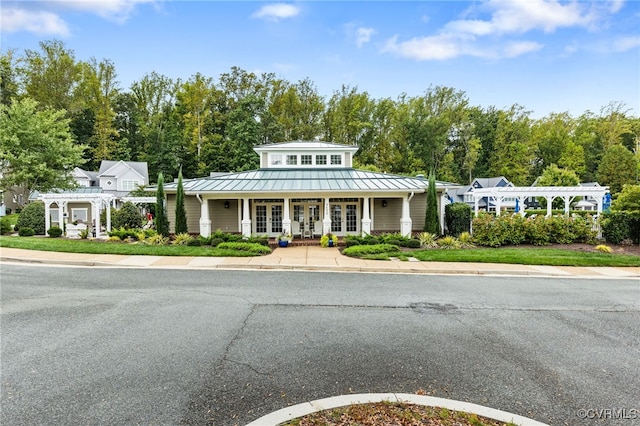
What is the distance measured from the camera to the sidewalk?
1166cm

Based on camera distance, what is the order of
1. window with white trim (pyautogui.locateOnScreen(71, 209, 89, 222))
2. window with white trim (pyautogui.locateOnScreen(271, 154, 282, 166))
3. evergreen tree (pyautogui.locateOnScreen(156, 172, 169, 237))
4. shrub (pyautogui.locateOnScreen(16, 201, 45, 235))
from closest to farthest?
1. evergreen tree (pyautogui.locateOnScreen(156, 172, 169, 237))
2. shrub (pyautogui.locateOnScreen(16, 201, 45, 235))
3. window with white trim (pyautogui.locateOnScreen(271, 154, 282, 166))
4. window with white trim (pyautogui.locateOnScreen(71, 209, 89, 222))

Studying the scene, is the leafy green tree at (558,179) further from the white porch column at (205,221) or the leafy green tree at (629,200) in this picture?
Result: the white porch column at (205,221)

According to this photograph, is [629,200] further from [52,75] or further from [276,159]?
[52,75]

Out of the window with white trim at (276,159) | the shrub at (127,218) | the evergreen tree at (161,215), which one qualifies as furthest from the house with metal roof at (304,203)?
the shrub at (127,218)

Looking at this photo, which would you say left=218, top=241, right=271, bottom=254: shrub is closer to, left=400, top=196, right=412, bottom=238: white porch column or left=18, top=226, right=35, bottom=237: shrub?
left=400, top=196, right=412, bottom=238: white porch column

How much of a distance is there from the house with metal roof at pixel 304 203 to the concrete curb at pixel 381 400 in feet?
46.9

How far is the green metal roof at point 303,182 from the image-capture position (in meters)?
17.9

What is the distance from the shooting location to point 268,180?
19984 mm

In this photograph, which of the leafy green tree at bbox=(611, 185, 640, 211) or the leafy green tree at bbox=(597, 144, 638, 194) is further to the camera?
the leafy green tree at bbox=(597, 144, 638, 194)

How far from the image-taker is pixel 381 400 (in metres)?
3.64

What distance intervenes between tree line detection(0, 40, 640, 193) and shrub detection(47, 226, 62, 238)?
25.0 m

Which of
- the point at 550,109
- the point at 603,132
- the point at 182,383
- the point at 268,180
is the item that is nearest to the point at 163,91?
the point at 268,180

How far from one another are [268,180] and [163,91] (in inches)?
1605

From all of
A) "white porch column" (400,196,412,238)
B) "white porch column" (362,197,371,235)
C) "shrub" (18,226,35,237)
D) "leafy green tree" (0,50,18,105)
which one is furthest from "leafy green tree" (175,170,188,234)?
"leafy green tree" (0,50,18,105)
